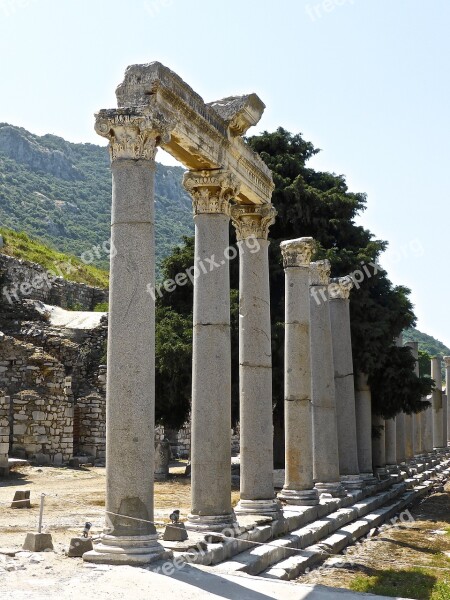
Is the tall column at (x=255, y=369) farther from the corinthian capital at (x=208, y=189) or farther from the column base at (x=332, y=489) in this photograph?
the column base at (x=332, y=489)

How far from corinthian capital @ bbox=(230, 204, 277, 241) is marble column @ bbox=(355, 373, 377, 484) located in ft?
32.0

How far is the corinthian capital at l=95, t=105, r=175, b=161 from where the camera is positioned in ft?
30.3

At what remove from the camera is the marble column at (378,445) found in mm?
24969

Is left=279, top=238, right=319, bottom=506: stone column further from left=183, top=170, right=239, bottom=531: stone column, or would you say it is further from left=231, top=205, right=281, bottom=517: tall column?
left=183, top=170, right=239, bottom=531: stone column

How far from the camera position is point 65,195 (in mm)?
107000

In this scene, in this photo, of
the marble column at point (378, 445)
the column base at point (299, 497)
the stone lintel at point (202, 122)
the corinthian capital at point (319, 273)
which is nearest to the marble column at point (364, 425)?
the marble column at point (378, 445)

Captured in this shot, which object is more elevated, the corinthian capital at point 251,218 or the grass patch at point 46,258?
the grass patch at point 46,258

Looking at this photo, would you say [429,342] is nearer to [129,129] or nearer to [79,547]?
[129,129]

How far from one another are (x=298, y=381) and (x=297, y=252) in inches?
108

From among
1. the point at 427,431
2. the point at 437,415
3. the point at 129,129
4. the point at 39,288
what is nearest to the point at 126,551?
the point at 129,129

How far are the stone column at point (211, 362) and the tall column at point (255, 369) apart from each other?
5.37 ft

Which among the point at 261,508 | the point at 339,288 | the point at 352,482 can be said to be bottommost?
the point at 352,482

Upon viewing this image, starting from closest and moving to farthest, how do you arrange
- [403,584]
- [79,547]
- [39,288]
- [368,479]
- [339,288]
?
[79,547] < [403,584] < [339,288] < [368,479] < [39,288]

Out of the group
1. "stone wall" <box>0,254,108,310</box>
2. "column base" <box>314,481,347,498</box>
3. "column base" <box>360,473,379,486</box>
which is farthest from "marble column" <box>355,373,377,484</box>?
"stone wall" <box>0,254,108,310</box>
